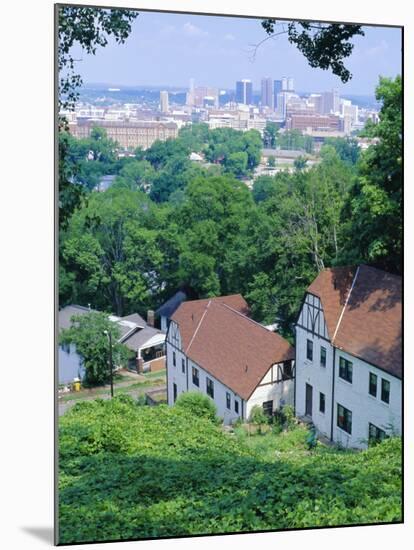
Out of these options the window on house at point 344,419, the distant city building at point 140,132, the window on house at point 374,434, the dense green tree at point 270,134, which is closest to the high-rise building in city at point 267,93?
the dense green tree at point 270,134

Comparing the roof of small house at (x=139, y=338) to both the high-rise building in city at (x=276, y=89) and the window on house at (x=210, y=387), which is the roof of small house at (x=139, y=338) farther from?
the high-rise building in city at (x=276, y=89)

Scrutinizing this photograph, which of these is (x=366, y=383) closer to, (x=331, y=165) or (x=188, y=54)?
(x=331, y=165)

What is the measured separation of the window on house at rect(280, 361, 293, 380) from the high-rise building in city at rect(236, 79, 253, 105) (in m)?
1.56

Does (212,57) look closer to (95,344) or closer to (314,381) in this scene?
(95,344)

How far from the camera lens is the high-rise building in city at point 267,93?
5.50m

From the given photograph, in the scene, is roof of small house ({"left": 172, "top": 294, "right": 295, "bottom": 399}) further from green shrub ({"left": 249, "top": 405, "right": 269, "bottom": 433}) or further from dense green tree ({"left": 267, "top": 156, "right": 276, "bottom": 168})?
dense green tree ({"left": 267, "top": 156, "right": 276, "bottom": 168})

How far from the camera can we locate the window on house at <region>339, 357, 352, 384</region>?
5645 mm

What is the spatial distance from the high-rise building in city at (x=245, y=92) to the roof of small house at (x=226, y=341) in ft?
3.74

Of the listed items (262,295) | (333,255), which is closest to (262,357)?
(262,295)

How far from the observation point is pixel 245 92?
5.49 m

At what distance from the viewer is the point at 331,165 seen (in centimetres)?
572

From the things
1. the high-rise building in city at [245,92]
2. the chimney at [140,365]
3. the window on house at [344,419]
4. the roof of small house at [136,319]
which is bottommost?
the window on house at [344,419]

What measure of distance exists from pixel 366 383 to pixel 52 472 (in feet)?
6.29

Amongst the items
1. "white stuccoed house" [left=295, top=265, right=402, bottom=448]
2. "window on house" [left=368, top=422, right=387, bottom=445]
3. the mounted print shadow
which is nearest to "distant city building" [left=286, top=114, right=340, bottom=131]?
the mounted print shadow
